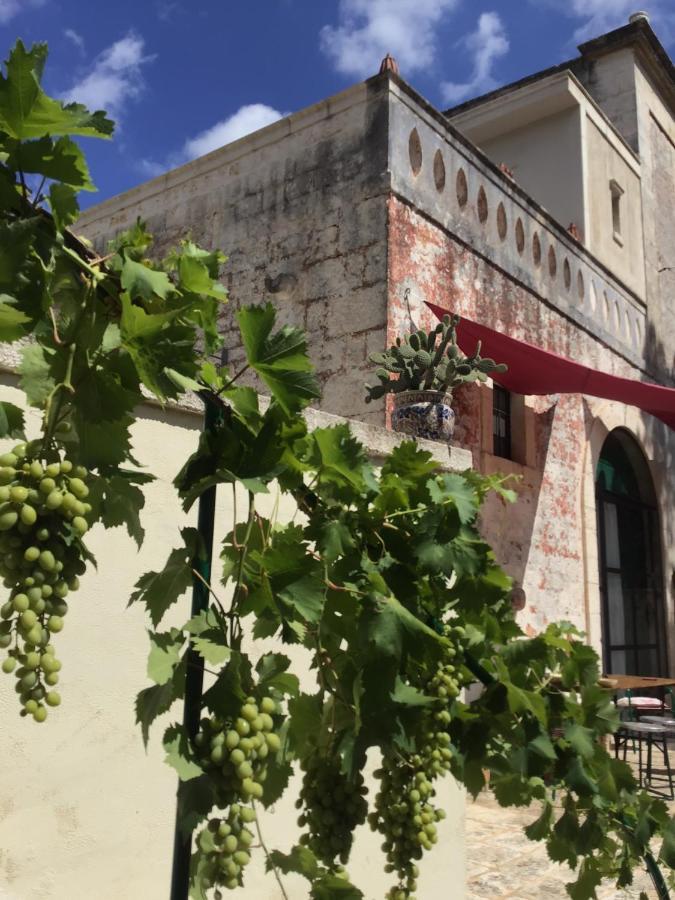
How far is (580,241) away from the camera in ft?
32.0

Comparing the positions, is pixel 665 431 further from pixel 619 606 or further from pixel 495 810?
pixel 495 810

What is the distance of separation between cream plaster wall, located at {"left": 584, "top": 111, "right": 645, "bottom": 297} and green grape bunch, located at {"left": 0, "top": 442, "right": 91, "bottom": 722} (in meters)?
10.1

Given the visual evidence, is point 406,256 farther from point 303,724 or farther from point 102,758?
point 303,724

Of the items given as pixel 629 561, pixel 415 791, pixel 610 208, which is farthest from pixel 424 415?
pixel 610 208

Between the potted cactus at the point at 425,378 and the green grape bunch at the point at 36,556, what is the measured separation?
4733 millimetres

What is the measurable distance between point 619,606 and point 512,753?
348 inches

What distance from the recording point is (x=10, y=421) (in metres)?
0.97

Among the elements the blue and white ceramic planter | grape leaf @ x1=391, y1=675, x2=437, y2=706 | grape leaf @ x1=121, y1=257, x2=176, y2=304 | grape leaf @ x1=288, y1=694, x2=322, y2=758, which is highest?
the blue and white ceramic planter

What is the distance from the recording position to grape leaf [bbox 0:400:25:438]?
0.95m

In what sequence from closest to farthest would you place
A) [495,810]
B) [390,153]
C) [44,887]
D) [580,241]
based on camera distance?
[44,887] → [495,810] → [390,153] → [580,241]

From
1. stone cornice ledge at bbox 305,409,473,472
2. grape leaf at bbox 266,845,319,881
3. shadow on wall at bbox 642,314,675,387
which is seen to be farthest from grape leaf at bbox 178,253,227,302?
shadow on wall at bbox 642,314,675,387

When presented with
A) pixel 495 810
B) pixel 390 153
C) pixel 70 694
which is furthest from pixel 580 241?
pixel 70 694

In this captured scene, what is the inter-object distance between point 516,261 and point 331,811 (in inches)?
296

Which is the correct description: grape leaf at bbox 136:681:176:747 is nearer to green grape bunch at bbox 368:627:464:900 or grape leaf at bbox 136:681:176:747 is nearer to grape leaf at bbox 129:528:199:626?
grape leaf at bbox 129:528:199:626
